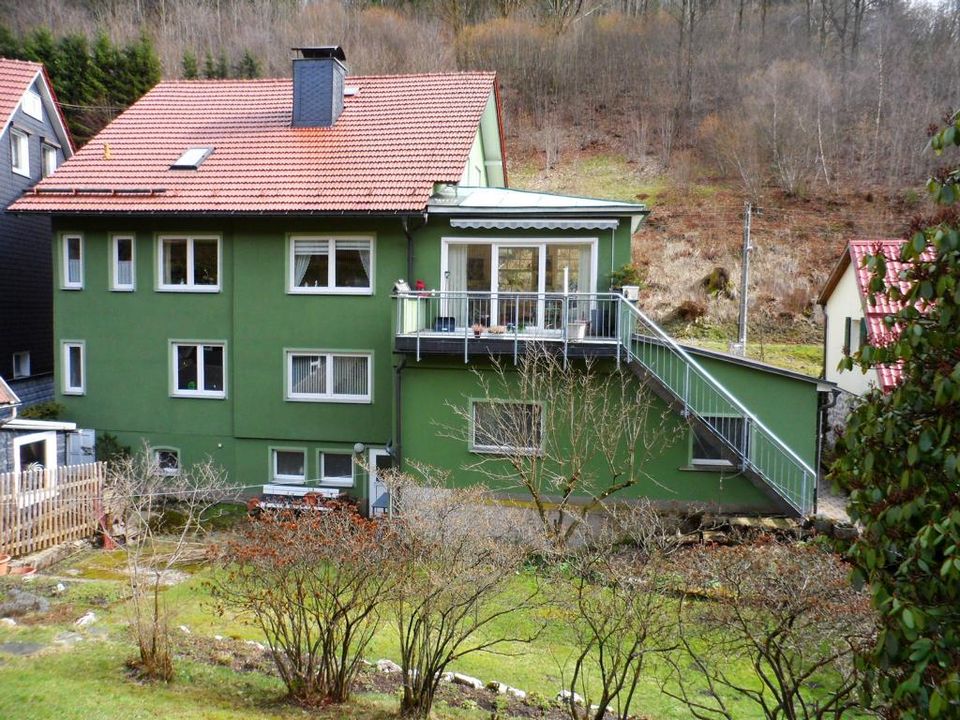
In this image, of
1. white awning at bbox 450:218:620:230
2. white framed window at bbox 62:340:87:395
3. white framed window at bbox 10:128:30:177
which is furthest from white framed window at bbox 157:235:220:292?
white framed window at bbox 10:128:30:177

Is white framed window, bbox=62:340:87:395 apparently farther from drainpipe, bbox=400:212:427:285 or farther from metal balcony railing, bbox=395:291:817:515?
metal balcony railing, bbox=395:291:817:515

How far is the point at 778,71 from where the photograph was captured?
4428 cm

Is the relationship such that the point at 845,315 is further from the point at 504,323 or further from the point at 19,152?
the point at 19,152

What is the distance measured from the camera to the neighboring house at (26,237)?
76.6 feet

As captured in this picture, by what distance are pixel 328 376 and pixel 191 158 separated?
7015mm

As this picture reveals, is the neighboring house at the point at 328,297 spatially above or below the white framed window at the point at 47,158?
below

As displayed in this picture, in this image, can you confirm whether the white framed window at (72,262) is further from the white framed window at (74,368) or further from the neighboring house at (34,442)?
the neighboring house at (34,442)

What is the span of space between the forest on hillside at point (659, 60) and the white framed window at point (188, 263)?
29615mm

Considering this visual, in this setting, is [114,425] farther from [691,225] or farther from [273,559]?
[691,225]

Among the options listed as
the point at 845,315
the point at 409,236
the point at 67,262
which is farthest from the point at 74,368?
the point at 845,315

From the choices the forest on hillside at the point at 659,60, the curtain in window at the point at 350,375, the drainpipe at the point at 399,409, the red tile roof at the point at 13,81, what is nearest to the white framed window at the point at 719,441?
the drainpipe at the point at 399,409

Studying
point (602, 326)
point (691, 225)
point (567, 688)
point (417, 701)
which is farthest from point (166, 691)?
point (691, 225)

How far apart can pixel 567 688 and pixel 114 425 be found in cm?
1407

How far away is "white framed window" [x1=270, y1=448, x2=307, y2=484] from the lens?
18109 millimetres
